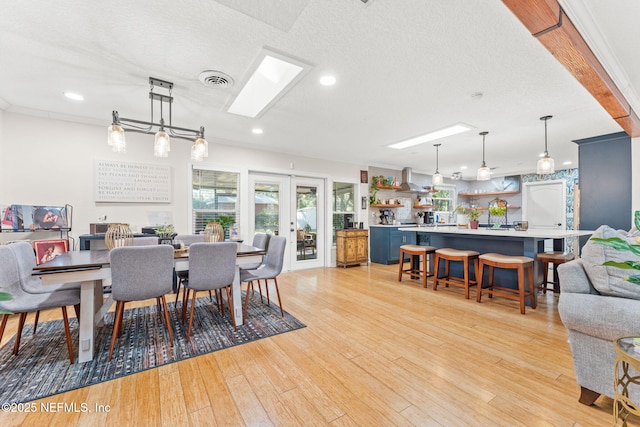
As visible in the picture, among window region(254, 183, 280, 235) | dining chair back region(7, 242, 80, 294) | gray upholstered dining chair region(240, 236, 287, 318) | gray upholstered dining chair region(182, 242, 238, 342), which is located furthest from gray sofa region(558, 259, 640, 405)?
window region(254, 183, 280, 235)

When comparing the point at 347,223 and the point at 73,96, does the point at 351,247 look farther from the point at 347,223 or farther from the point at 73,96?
the point at 73,96

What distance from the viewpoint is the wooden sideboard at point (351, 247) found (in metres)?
5.80

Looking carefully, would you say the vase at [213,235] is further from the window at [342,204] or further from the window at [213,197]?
the window at [342,204]

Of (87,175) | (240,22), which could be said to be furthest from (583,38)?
(87,175)

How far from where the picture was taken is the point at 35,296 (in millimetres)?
2160

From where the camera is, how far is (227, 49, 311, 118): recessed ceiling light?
2285 millimetres

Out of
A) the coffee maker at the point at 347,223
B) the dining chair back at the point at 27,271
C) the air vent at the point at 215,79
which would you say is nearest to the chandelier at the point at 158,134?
the air vent at the point at 215,79

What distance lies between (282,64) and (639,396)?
3136mm

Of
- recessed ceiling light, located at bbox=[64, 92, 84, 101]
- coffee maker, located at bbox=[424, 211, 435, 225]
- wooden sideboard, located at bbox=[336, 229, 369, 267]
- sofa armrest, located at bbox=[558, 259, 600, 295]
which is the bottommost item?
wooden sideboard, located at bbox=[336, 229, 369, 267]

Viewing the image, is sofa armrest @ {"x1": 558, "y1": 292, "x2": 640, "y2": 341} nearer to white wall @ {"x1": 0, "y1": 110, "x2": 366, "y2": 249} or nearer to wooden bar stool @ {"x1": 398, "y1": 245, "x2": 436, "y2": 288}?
wooden bar stool @ {"x1": 398, "y1": 245, "x2": 436, "y2": 288}

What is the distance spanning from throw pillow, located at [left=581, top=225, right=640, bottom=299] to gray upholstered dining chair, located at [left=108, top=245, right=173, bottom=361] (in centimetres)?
296

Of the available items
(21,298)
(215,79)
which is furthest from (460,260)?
(21,298)

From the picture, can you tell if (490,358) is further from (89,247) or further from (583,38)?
(89,247)

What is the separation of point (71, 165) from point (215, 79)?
8.44ft
